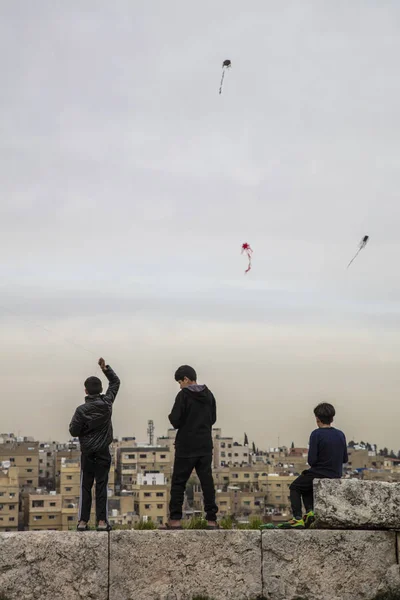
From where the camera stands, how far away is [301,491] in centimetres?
877

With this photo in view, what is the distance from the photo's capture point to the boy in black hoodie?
8523mm

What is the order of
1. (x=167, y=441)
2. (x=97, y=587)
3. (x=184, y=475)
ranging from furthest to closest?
(x=167, y=441) < (x=184, y=475) < (x=97, y=587)

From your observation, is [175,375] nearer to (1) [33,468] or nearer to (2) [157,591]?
(2) [157,591]

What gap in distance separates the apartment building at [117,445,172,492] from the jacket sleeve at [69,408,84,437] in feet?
318

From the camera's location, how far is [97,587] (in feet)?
25.6

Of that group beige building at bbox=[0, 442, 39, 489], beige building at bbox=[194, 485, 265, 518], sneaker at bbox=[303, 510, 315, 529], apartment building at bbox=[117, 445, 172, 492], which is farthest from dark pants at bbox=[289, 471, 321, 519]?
apartment building at bbox=[117, 445, 172, 492]

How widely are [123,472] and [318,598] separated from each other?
97.6 m

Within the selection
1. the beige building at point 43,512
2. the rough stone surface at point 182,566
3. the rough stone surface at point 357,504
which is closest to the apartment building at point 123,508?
the beige building at point 43,512

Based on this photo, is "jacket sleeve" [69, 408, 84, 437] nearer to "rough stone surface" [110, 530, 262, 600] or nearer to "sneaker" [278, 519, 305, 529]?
"rough stone surface" [110, 530, 262, 600]

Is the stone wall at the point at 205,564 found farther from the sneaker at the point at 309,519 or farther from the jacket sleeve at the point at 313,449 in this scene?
the jacket sleeve at the point at 313,449

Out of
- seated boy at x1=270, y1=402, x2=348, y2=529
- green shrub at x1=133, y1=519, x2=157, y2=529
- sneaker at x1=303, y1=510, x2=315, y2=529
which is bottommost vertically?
green shrub at x1=133, y1=519, x2=157, y2=529

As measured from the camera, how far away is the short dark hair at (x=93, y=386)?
335 inches

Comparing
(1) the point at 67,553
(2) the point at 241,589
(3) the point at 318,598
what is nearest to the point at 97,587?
(1) the point at 67,553

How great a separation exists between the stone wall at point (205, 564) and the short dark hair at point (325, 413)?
4.01ft
